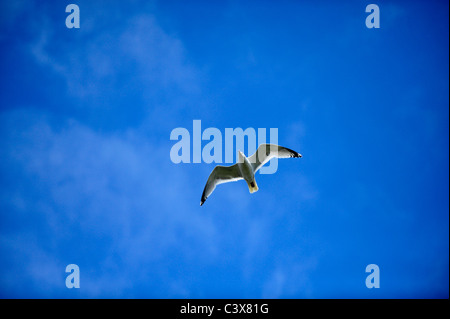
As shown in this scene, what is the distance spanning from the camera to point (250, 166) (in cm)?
1120

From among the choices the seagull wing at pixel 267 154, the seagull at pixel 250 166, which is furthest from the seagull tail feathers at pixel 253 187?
the seagull wing at pixel 267 154

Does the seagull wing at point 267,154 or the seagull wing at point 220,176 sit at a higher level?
the seagull wing at point 267,154

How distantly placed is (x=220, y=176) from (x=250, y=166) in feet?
4.09

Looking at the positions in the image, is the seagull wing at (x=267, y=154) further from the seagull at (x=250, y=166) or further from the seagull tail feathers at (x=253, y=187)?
the seagull tail feathers at (x=253, y=187)

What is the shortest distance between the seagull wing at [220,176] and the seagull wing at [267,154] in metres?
0.63

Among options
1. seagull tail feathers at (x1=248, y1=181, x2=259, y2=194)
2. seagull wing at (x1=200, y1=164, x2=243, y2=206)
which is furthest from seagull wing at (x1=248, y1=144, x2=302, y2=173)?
seagull wing at (x1=200, y1=164, x2=243, y2=206)

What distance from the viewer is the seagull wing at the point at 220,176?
457 inches

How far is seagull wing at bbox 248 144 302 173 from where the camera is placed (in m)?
11.3

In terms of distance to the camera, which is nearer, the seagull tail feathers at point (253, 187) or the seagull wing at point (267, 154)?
the seagull wing at point (267, 154)

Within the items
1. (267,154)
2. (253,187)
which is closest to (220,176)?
(253,187)

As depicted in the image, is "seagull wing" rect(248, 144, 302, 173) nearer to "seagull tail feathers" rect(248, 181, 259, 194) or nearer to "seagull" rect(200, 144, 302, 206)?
"seagull" rect(200, 144, 302, 206)

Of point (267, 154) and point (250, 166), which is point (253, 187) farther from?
point (267, 154)
